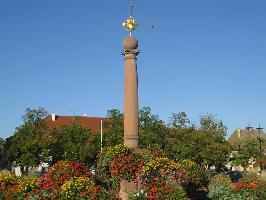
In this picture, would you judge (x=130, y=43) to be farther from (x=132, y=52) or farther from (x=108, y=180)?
(x=108, y=180)

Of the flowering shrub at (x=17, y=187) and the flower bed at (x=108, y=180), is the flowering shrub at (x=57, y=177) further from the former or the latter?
the flowering shrub at (x=17, y=187)

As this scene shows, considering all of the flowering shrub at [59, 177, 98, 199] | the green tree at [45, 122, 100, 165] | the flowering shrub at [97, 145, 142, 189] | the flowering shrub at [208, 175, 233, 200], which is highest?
the green tree at [45, 122, 100, 165]

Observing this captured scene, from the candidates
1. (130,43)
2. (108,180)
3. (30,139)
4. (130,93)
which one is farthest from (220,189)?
(30,139)

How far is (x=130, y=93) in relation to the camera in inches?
803

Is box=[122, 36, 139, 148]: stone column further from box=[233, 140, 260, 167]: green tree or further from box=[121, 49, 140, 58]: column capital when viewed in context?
box=[233, 140, 260, 167]: green tree

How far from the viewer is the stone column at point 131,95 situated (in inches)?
795

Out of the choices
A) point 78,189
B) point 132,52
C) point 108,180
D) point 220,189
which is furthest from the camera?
point 132,52

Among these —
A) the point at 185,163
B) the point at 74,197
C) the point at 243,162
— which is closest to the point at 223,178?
the point at 185,163

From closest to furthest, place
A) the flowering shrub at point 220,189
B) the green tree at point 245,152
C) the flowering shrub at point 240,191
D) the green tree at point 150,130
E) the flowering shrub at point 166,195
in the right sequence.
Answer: the flowering shrub at point 166,195 < the flowering shrub at point 240,191 < the flowering shrub at point 220,189 < the green tree at point 150,130 < the green tree at point 245,152

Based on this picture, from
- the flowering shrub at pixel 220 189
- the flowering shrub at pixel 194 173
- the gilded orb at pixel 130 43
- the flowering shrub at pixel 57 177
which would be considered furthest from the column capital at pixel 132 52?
the flowering shrub at pixel 220 189

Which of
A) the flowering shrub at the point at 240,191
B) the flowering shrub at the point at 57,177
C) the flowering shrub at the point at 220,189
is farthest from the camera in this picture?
the flowering shrub at the point at 220,189

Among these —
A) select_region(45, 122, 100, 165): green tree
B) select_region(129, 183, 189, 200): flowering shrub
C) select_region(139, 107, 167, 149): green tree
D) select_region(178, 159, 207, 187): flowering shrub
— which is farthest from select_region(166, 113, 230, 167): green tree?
select_region(129, 183, 189, 200): flowering shrub

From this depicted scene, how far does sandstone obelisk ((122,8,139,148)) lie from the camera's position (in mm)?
20203

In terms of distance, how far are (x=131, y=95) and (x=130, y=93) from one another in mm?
106
